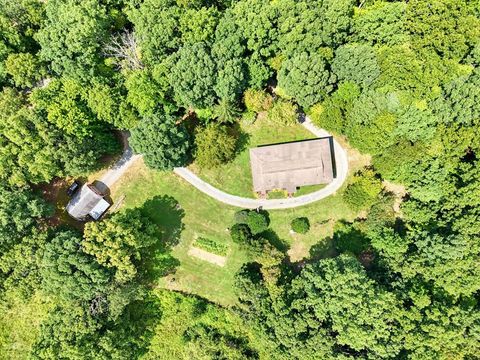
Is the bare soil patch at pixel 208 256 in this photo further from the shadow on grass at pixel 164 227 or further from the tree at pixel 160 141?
the tree at pixel 160 141

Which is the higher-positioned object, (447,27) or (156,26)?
(447,27)

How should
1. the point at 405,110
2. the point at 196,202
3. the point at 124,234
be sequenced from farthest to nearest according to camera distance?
1. the point at 196,202
2. the point at 124,234
3. the point at 405,110

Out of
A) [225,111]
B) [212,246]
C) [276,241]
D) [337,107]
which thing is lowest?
[212,246]

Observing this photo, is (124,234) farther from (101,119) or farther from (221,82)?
(221,82)

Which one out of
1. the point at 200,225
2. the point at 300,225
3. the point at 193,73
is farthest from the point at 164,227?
the point at 193,73

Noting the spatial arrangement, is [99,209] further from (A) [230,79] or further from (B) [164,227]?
(A) [230,79]

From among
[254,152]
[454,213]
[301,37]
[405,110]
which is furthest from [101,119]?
[454,213]

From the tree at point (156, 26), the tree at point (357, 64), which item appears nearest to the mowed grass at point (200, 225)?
the tree at point (357, 64)
